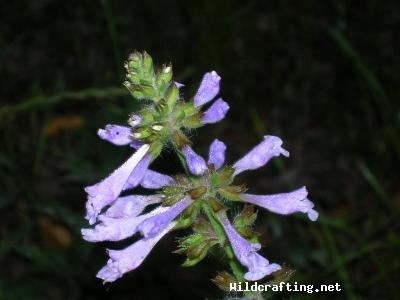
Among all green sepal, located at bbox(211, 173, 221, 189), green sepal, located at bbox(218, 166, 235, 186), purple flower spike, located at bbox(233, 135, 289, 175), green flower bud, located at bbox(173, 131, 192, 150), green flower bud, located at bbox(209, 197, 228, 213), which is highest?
purple flower spike, located at bbox(233, 135, 289, 175)

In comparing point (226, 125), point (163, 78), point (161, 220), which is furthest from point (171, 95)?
point (226, 125)

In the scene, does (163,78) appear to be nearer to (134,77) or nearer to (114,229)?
(134,77)

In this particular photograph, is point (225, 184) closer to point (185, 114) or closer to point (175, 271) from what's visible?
point (185, 114)

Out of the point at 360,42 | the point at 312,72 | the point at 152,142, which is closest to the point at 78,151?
the point at 312,72

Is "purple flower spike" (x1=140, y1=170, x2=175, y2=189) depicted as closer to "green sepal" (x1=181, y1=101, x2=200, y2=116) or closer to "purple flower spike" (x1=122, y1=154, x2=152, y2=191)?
"purple flower spike" (x1=122, y1=154, x2=152, y2=191)

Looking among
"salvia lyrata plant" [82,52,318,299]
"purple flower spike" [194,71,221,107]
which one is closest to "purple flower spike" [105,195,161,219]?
"salvia lyrata plant" [82,52,318,299]
